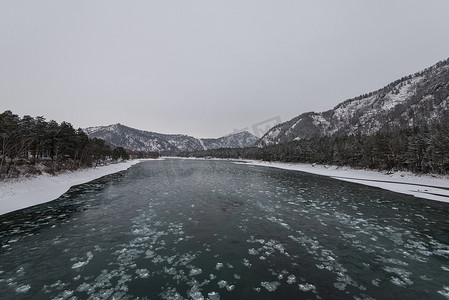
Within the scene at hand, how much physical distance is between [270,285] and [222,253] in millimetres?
3645

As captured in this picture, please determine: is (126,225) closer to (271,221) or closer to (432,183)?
(271,221)

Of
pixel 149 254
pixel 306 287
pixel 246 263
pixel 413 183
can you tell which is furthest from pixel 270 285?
pixel 413 183

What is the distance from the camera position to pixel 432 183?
137 ft

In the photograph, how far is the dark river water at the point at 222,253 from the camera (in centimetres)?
830

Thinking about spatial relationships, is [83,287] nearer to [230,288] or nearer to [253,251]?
[230,288]

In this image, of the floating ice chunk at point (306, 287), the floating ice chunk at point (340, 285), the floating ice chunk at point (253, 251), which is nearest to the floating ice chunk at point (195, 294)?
the floating ice chunk at point (306, 287)

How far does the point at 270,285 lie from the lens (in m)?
8.59

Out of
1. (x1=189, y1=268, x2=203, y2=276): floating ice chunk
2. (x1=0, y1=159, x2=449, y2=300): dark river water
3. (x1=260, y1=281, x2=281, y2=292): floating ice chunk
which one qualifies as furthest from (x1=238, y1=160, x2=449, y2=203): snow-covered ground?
(x1=189, y1=268, x2=203, y2=276): floating ice chunk

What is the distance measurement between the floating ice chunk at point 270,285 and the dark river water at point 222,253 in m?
0.04

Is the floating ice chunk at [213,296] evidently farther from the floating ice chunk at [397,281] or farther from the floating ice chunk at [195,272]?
the floating ice chunk at [397,281]

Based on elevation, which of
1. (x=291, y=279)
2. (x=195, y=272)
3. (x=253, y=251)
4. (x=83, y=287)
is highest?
(x=83, y=287)

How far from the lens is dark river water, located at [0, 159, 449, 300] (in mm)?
8305

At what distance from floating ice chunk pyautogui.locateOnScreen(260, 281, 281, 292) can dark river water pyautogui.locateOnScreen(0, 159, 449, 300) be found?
43 mm

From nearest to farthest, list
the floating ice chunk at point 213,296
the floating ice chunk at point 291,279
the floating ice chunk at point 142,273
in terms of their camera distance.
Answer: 1. the floating ice chunk at point 213,296
2. the floating ice chunk at point 291,279
3. the floating ice chunk at point 142,273
